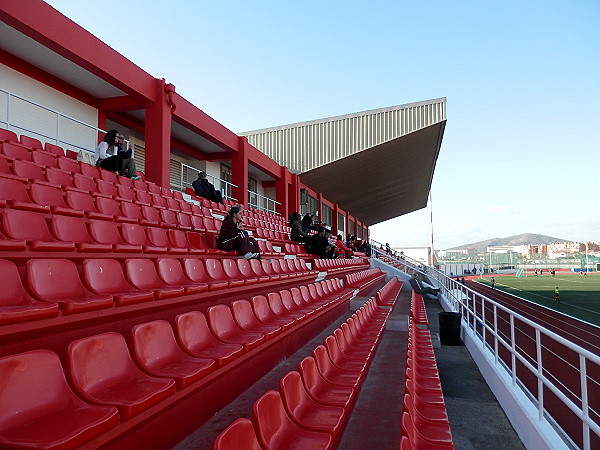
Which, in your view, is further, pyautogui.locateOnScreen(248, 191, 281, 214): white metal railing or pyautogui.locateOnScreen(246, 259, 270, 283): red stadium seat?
pyautogui.locateOnScreen(248, 191, 281, 214): white metal railing

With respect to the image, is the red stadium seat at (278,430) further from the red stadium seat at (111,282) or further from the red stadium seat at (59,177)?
the red stadium seat at (59,177)

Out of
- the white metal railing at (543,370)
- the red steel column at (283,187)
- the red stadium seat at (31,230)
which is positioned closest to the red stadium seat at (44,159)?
the red stadium seat at (31,230)

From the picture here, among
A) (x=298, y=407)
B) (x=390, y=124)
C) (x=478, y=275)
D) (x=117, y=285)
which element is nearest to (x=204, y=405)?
(x=298, y=407)

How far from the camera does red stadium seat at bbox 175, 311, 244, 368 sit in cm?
171

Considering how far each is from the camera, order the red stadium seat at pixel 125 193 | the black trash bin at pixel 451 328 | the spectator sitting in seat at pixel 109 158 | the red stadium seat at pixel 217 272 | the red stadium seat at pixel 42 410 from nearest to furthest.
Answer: the red stadium seat at pixel 42 410 < the red stadium seat at pixel 217 272 < the red stadium seat at pixel 125 193 < the spectator sitting in seat at pixel 109 158 < the black trash bin at pixel 451 328

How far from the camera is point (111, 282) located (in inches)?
79.7

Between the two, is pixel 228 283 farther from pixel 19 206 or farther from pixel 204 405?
pixel 19 206

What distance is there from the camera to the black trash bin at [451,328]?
5266 millimetres

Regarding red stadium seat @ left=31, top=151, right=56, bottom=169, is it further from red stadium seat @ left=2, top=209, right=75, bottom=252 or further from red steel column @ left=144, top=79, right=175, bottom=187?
red steel column @ left=144, top=79, right=175, bottom=187

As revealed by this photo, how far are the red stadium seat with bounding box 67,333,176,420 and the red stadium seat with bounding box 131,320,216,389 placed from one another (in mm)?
53

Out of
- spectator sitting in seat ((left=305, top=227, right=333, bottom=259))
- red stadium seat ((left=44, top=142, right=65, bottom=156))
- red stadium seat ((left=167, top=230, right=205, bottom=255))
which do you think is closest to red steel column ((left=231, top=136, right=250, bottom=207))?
spectator sitting in seat ((left=305, top=227, right=333, bottom=259))

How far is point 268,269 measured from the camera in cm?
407

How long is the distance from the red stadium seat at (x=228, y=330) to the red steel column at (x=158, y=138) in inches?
191

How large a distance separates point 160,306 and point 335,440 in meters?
1.11
